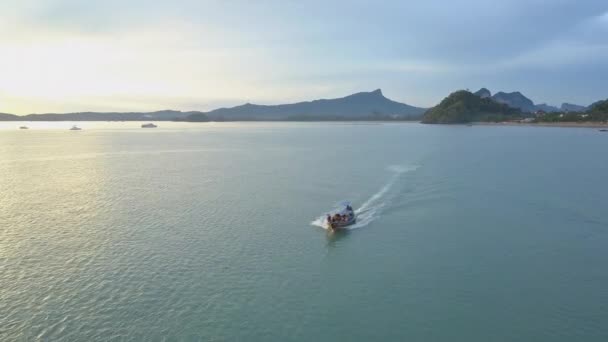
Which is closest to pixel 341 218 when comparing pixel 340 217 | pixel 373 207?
pixel 340 217

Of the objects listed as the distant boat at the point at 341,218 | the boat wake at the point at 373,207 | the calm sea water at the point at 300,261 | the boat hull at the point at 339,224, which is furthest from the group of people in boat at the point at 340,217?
the calm sea water at the point at 300,261

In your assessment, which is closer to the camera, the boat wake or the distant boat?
the distant boat

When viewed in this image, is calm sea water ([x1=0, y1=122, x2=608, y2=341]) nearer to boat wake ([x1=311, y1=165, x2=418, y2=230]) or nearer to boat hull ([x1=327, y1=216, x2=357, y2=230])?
boat wake ([x1=311, y1=165, x2=418, y2=230])

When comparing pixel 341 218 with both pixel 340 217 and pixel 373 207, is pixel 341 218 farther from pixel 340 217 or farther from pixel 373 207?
pixel 373 207

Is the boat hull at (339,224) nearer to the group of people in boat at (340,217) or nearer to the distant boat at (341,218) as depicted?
the distant boat at (341,218)

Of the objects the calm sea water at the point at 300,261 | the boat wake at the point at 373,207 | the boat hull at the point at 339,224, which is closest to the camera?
the calm sea water at the point at 300,261

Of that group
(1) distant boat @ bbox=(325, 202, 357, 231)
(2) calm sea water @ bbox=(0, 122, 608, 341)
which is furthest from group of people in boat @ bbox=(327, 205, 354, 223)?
(2) calm sea water @ bbox=(0, 122, 608, 341)

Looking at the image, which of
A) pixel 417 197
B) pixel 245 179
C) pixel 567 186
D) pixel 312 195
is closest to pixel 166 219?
pixel 312 195

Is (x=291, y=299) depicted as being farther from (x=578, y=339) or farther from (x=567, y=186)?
(x=567, y=186)

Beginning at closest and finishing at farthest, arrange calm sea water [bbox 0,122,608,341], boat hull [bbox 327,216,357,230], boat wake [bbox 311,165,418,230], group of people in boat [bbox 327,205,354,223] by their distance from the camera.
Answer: calm sea water [bbox 0,122,608,341] < boat hull [bbox 327,216,357,230] < group of people in boat [bbox 327,205,354,223] < boat wake [bbox 311,165,418,230]
